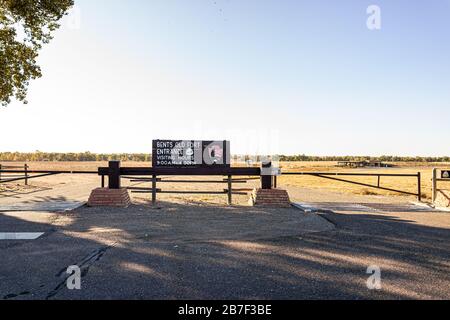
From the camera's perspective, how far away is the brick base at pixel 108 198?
1225 cm

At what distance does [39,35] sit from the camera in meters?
17.1

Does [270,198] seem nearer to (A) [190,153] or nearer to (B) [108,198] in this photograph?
(A) [190,153]

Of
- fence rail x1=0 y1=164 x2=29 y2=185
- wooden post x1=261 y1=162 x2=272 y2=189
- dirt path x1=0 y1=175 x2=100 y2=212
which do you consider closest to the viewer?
dirt path x1=0 y1=175 x2=100 y2=212

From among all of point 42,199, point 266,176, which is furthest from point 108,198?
point 266,176

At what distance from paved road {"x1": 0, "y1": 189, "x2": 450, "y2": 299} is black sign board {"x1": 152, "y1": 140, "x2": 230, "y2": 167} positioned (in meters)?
3.09

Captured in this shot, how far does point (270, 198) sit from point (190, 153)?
12.5 feet

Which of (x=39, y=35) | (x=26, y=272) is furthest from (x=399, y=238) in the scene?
(x=39, y=35)

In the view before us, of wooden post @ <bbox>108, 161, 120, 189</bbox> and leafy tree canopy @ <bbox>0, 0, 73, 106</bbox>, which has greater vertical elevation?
leafy tree canopy @ <bbox>0, 0, 73, 106</bbox>

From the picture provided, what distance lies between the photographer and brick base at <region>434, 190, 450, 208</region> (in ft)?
41.5

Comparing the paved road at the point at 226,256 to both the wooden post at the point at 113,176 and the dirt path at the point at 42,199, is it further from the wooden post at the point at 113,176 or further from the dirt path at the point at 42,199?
the wooden post at the point at 113,176

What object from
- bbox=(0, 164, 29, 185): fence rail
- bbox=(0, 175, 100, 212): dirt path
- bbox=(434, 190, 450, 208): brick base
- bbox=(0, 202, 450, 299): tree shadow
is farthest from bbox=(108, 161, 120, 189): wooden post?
bbox=(434, 190, 450, 208): brick base

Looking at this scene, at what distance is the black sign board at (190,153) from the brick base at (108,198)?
6.18ft

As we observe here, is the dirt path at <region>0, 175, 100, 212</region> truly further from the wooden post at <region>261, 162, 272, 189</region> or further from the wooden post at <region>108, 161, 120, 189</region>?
the wooden post at <region>261, 162, 272, 189</region>
